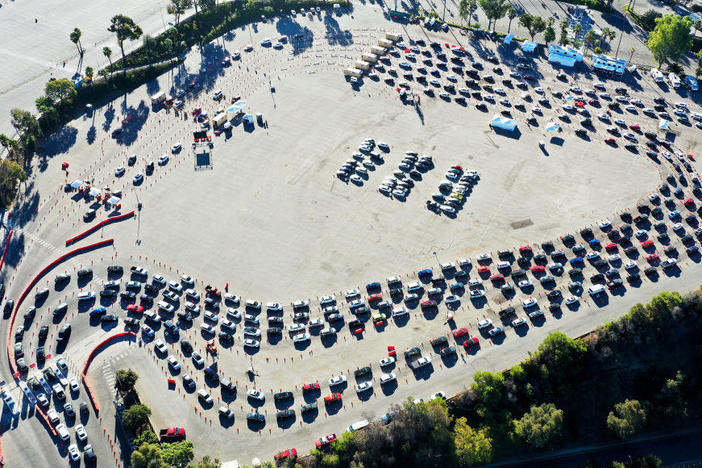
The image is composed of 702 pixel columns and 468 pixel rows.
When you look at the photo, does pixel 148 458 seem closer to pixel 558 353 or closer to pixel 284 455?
pixel 284 455

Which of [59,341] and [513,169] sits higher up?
[513,169]

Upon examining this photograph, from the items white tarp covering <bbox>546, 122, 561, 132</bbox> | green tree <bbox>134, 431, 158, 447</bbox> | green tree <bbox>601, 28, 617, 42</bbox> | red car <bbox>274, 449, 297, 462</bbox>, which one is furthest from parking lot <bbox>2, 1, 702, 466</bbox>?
green tree <bbox>601, 28, 617, 42</bbox>

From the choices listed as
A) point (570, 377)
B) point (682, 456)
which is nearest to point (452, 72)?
point (570, 377)

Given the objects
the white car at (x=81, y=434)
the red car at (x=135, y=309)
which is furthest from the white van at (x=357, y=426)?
the red car at (x=135, y=309)

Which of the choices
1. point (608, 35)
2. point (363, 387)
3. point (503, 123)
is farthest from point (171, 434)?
point (608, 35)

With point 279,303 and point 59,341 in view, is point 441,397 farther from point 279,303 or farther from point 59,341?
point 59,341

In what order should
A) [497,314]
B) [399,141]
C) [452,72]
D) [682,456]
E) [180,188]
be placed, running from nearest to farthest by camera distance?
[682,456], [497,314], [180,188], [399,141], [452,72]

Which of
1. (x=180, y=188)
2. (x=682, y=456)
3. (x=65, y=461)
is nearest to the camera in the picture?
(x=65, y=461)

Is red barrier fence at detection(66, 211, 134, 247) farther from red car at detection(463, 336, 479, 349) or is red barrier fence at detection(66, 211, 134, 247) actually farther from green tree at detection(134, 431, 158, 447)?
red car at detection(463, 336, 479, 349)
